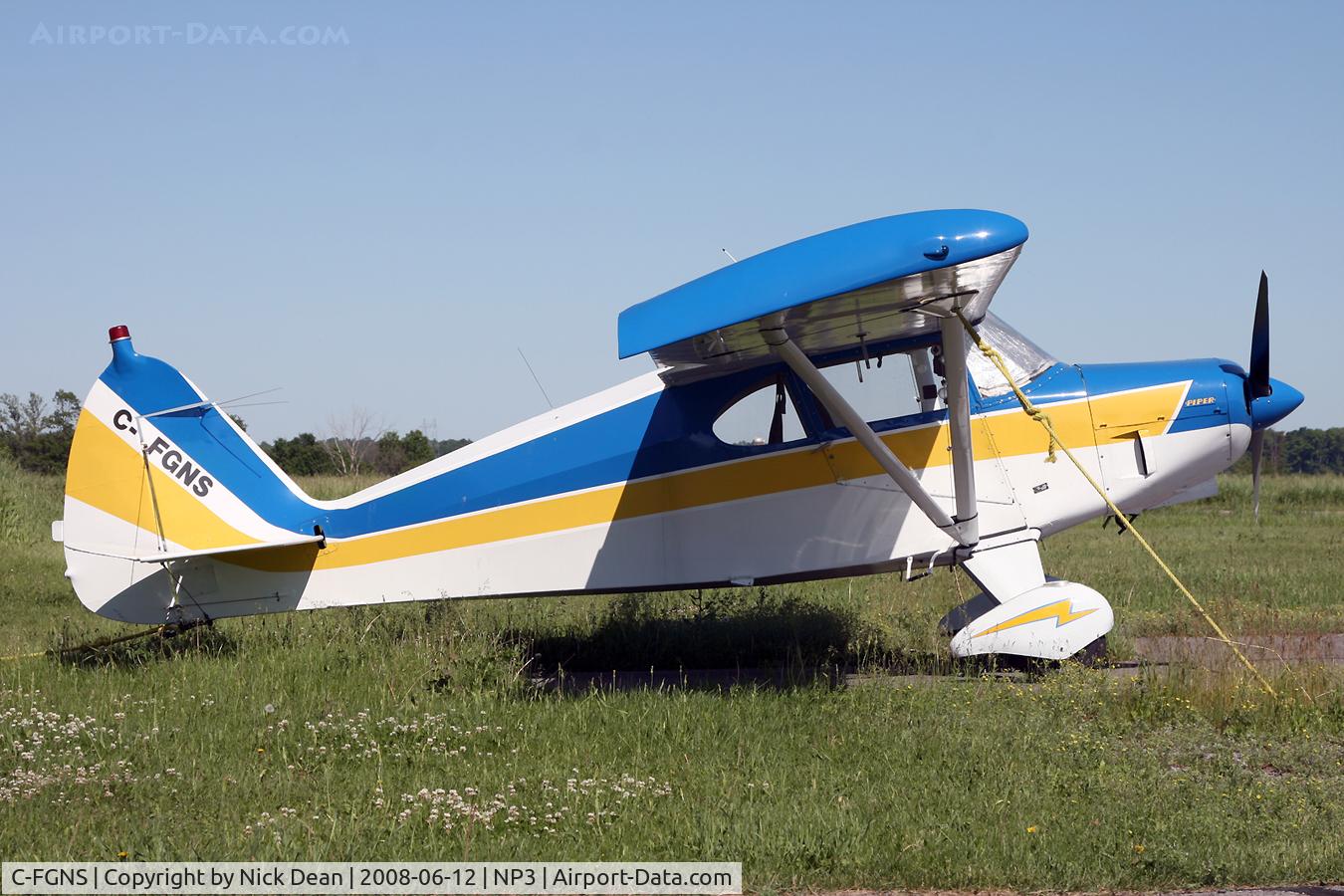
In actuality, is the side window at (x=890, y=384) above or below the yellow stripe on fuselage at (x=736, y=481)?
above

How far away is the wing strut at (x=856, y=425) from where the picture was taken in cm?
694

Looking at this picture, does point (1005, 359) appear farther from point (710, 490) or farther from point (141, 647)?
point (141, 647)

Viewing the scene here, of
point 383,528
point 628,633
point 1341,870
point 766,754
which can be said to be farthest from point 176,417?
point 1341,870

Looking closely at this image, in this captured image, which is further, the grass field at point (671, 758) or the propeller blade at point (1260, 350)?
the propeller blade at point (1260, 350)

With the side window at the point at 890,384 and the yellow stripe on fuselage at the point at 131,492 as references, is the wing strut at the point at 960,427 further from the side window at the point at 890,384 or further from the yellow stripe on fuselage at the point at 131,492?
the yellow stripe on fuselage at the point at 131,492

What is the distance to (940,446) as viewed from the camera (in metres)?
8.17

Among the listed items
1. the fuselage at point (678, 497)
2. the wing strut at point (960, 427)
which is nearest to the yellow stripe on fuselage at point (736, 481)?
the fuselage at point (678, 497)

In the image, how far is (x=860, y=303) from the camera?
6930 mm

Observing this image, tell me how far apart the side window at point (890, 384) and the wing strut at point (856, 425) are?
0.37 metres

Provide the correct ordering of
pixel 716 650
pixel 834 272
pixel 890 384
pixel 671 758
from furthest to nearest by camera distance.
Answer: pixel 716 650
pixel 890 384
pixel 834 272
pixel 671 758

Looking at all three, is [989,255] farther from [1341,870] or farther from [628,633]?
[628,633]

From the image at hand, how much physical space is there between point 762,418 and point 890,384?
3.17ft

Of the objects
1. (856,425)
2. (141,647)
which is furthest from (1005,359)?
(141,647)

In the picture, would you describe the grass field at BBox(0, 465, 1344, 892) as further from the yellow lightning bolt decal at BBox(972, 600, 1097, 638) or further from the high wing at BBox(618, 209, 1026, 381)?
the high wing at BBox(618, 209, 1026, 381)
